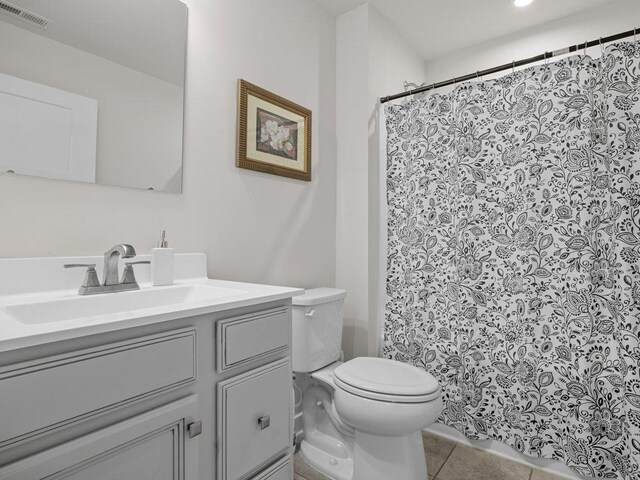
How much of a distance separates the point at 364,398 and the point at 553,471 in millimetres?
1009

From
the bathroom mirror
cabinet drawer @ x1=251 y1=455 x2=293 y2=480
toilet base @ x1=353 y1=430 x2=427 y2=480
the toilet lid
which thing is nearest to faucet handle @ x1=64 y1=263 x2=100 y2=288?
the bathroom mirror

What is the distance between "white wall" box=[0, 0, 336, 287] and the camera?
3.51 feet

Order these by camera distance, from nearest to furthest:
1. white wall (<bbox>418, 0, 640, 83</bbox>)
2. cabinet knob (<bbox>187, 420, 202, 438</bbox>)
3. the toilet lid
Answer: cabinet knob (<bbox>187, 420, 202, 438</bbox>) < the toilet lid < white wall (<bbox>418, 0, 640, 83</bbox>)

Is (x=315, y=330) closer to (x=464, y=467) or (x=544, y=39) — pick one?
(x=464, y=467)

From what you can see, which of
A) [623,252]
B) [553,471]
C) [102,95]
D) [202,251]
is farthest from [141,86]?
[553,471]

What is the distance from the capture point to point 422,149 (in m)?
1.89

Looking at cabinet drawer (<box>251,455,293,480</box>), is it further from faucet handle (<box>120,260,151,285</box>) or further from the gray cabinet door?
faucet handle (<box>120,260,151,285</box>)

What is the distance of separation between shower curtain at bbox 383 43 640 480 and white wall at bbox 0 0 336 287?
52 cm

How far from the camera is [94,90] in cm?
113

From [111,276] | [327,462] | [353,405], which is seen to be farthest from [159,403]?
[327,462]

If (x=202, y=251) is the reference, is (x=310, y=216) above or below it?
above

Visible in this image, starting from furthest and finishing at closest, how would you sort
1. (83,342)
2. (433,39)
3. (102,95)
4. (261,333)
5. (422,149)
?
(433,39), (422,149), (102,95), (261,333), (83,342)

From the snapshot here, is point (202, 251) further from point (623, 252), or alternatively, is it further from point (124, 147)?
point (623, 252)

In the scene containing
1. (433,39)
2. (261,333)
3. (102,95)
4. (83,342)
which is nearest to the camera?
(83,342)
